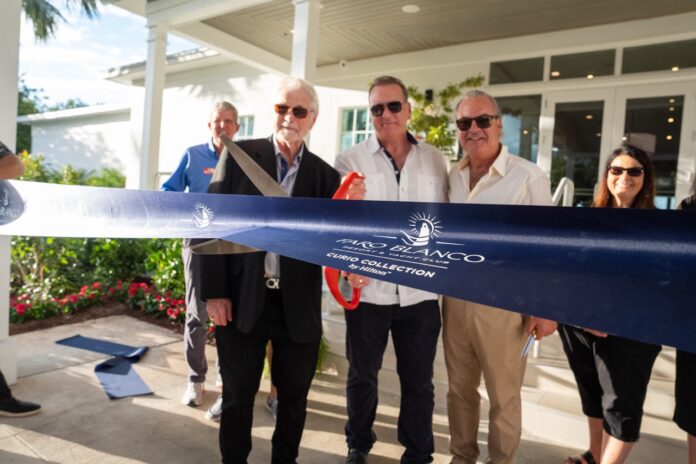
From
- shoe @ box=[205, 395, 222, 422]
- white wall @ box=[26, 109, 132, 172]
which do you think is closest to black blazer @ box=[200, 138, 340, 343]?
shoe @ box=[205, 395, 222, 422]

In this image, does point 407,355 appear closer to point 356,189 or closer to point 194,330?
point 356,189

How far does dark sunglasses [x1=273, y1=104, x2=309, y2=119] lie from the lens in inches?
81.6

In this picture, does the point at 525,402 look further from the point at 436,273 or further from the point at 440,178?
the point at 436,273

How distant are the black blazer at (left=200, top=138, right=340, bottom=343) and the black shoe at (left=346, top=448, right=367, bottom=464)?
899 mm

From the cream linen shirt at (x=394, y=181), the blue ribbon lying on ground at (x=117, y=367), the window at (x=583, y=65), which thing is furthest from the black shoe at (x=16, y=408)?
the window at (x=583, y=65)

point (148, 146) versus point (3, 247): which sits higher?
point (148, 146)

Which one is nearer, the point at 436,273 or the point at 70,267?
the point at 436,273

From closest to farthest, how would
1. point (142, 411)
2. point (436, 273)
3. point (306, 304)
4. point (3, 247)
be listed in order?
point (436, 273) < point (306, 304) < point (142, 411) < point (3, 247)

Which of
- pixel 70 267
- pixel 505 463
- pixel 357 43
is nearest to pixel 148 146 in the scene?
pixel 70 267

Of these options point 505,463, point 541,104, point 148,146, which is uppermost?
point 541,104

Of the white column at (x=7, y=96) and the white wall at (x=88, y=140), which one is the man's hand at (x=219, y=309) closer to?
the white column at (x=7, y=96)

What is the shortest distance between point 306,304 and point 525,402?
2.07 meters

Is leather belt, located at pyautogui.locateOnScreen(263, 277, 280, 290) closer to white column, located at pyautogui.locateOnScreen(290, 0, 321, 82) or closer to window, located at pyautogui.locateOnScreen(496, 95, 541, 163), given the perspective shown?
white column, located at pyautogui.locateOnScreen(290, 0, 321, 82)

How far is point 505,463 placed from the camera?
2215mm
